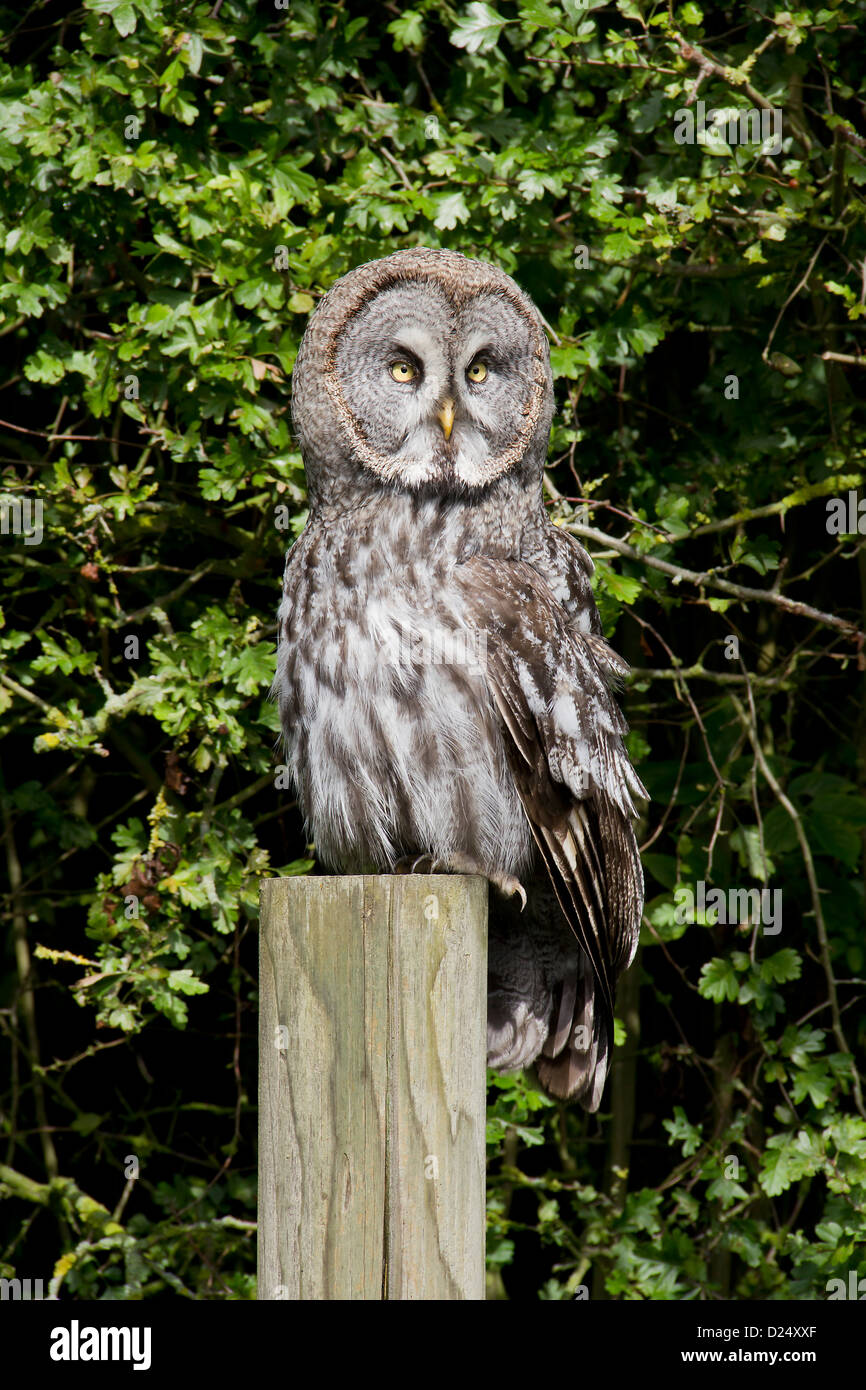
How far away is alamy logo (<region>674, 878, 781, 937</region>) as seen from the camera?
10.2 feet

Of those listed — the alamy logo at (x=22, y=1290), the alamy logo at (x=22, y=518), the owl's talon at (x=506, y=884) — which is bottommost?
the alamy logo at (x=22, y=1290)

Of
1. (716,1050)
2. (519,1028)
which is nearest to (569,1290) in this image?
(716,1050)

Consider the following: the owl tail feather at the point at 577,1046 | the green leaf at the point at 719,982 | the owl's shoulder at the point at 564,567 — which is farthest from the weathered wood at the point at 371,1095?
the green leaf at the point at 719,982

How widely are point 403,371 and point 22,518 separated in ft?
3.70

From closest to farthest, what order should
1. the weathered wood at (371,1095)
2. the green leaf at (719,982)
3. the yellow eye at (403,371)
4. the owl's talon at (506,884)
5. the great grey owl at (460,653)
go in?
the weathered wood at (371,1095)
the owl's talon at (506,884)
the great grey owl at (460,653)
the yellow eye at (403,371)
the green leaf at (719,982)

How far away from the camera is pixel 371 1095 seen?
163 cm

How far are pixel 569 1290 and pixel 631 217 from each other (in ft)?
8.34

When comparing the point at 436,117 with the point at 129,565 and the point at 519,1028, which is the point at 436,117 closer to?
the point at 129,565

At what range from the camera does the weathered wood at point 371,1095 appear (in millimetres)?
1624

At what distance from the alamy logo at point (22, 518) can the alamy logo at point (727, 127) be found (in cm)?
164

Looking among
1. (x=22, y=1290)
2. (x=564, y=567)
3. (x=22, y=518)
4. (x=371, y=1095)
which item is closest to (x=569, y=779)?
(x=564, y=567)

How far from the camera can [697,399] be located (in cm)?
370

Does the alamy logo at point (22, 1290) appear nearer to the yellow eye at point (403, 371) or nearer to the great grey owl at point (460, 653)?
the great grey owl at point (460, 653)

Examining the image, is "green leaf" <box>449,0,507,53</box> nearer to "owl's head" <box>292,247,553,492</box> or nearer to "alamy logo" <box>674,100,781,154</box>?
"alamy logo" <box>674,100,781,154</box>
